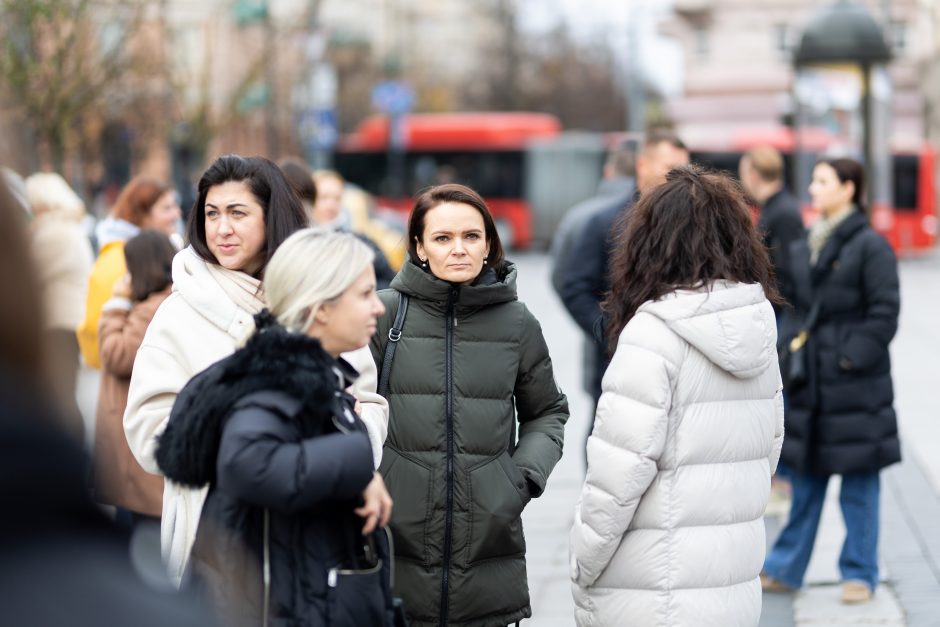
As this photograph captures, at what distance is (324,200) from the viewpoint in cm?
886

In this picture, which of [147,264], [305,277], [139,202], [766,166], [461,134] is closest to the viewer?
[305,277]

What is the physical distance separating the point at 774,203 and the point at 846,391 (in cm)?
171

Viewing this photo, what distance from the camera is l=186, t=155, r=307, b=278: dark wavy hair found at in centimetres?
410

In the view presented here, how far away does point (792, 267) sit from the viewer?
694cm

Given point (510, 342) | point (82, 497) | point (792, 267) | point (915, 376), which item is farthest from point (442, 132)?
point (82, 497)

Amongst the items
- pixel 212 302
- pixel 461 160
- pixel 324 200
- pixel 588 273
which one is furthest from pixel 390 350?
pixel 461 160

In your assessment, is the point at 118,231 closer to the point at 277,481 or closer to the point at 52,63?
the point at 277,481

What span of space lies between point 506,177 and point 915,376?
27659 millimetres

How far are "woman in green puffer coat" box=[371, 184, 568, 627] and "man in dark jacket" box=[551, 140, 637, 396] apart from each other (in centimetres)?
261

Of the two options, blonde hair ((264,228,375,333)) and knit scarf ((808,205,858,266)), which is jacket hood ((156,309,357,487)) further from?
knit scarf ((808,205,858,266))

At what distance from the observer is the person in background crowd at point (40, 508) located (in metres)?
1.15

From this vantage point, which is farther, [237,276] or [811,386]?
[811,386]

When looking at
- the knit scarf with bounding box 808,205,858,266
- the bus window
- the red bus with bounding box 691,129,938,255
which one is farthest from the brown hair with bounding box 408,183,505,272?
the bus window

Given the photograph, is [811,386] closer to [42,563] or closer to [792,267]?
[792,267]
